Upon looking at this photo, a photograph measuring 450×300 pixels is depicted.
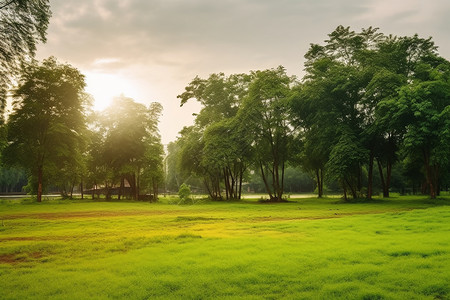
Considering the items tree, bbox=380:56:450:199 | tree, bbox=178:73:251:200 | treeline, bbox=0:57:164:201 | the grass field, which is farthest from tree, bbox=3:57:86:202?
tree, bbox=380:56:450:199

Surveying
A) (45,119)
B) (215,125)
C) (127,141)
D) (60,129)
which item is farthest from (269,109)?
(45,119)

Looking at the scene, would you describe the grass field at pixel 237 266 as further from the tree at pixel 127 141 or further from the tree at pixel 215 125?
the tree at pixel 127 141

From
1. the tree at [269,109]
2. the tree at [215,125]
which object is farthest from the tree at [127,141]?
the tree at [269,109]

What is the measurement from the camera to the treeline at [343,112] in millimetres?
30312

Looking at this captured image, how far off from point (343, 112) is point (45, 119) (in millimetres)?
37332

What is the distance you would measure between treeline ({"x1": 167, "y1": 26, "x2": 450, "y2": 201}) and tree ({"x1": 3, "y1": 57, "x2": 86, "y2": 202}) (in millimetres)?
16792

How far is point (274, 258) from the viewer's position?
863 cm

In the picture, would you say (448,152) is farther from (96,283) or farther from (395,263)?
(96,283)

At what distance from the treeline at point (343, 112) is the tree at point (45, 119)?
16792 mm

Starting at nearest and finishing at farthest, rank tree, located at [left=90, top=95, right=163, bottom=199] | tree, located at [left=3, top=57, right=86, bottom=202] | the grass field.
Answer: the grass field, tree, located at [left=3, top=57, right=86, bottom=202], tree, located at [left=90, top=95, right=163, bottom=199]

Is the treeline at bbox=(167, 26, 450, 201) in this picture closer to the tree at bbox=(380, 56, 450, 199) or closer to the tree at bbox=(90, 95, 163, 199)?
the tree at bbox=(380, 56, 450, 199)

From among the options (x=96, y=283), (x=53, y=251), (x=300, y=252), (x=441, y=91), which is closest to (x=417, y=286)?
(x=300, y=252)

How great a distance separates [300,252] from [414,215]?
11.1 m

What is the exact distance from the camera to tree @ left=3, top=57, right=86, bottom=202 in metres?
40.3
